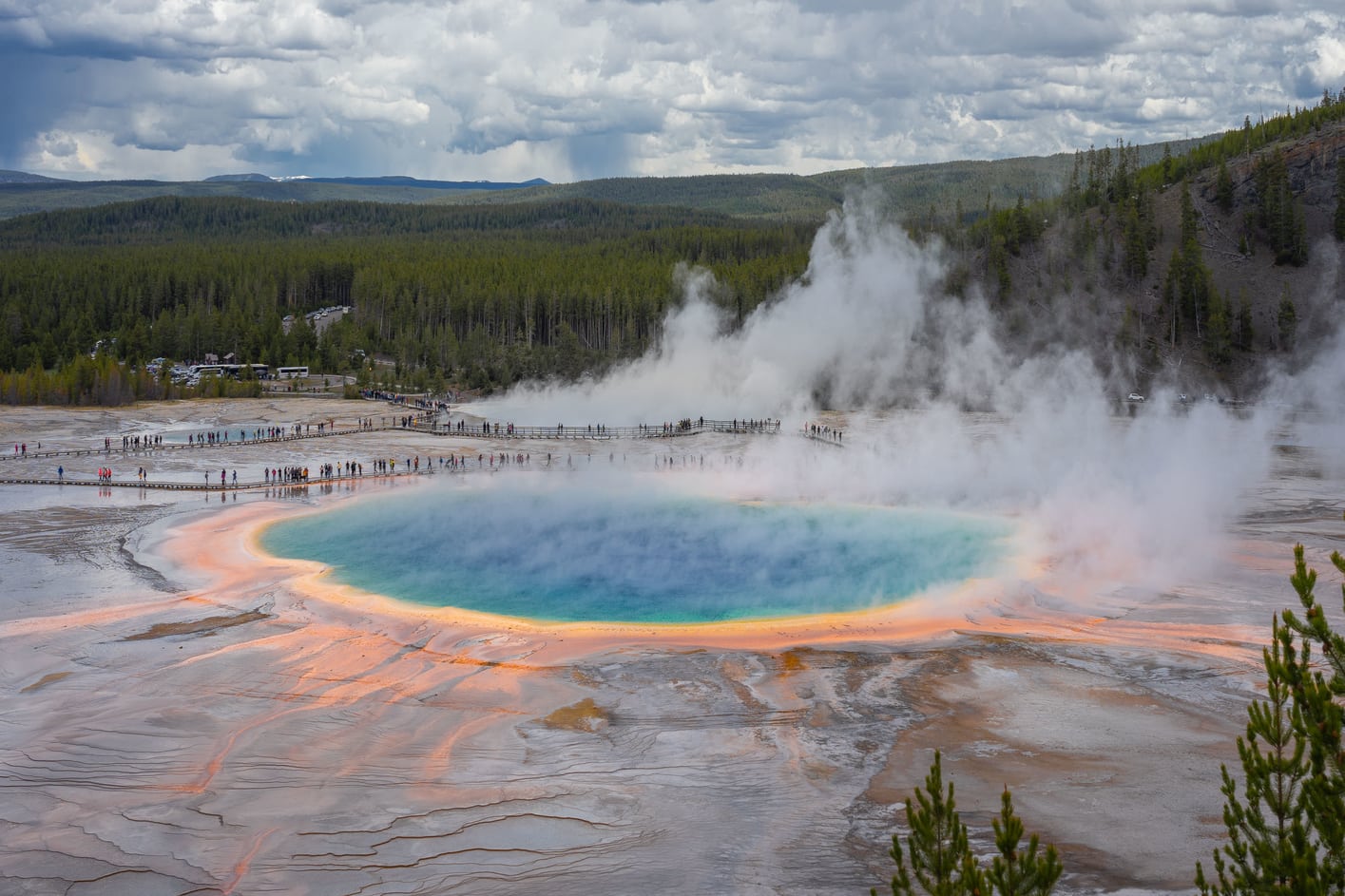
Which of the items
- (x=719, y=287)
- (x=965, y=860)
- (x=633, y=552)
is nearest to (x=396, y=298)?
(x=719, y=287)

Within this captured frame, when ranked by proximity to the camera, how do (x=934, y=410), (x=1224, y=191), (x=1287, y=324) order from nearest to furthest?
1. (x=934, y=410)
2. (x=1287, y=324)
3. (x=1224, y=191)

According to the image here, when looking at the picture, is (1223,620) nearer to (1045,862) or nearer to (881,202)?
(1045,862)

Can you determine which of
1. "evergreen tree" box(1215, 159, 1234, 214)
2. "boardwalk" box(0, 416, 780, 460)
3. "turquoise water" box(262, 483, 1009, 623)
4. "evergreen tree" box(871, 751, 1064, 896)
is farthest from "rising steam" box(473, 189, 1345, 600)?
"evergreen tree" box(871, 751, 1064, 896)

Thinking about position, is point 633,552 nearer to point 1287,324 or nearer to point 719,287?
point 1287,324

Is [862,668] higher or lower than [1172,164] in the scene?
lower

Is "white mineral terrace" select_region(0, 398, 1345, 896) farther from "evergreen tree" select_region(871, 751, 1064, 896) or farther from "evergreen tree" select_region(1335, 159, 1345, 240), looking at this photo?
"evergreen tree" select_region(1335, 159, 1345, 240)

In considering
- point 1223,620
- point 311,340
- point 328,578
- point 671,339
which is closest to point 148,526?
point 328,578
